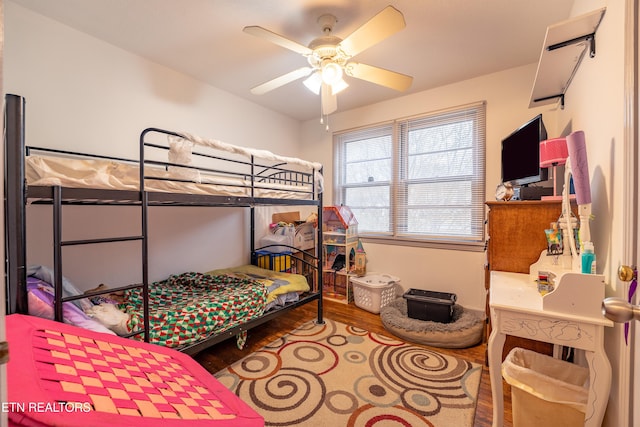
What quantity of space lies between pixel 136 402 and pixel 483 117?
345 cm

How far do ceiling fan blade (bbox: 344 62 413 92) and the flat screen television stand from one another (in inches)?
36.2

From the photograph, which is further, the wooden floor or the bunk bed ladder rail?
the wooden floor

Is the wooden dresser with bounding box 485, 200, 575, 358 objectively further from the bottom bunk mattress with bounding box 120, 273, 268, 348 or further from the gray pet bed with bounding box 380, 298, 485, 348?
the bottom bunk mattress with bounding box 120, 273, 268, 348

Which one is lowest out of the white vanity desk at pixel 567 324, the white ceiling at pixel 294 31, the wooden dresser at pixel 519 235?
the white vanity desk at pixel 567 324

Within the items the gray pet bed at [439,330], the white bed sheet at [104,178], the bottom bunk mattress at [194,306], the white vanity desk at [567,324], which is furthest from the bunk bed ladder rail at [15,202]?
the gray pet bed at [439,330]

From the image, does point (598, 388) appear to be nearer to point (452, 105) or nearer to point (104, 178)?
point (104, 178)

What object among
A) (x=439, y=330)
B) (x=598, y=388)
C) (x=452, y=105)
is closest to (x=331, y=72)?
(x=452, y=105)

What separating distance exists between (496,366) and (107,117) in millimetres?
3208

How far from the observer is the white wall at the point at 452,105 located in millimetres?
2756

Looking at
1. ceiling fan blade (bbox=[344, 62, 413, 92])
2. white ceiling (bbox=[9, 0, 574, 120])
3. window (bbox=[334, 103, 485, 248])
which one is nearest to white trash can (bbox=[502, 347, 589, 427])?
window (bbox=[334, 103, 485, 248])

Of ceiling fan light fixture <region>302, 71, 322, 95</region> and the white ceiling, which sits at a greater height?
the white ceiling

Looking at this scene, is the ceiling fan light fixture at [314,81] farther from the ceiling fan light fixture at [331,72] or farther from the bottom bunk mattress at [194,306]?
the bottom bunk mattress at [194,306]

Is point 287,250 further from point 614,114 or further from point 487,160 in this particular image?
point 614,114

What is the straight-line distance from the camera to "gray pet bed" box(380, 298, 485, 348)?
2.36m
